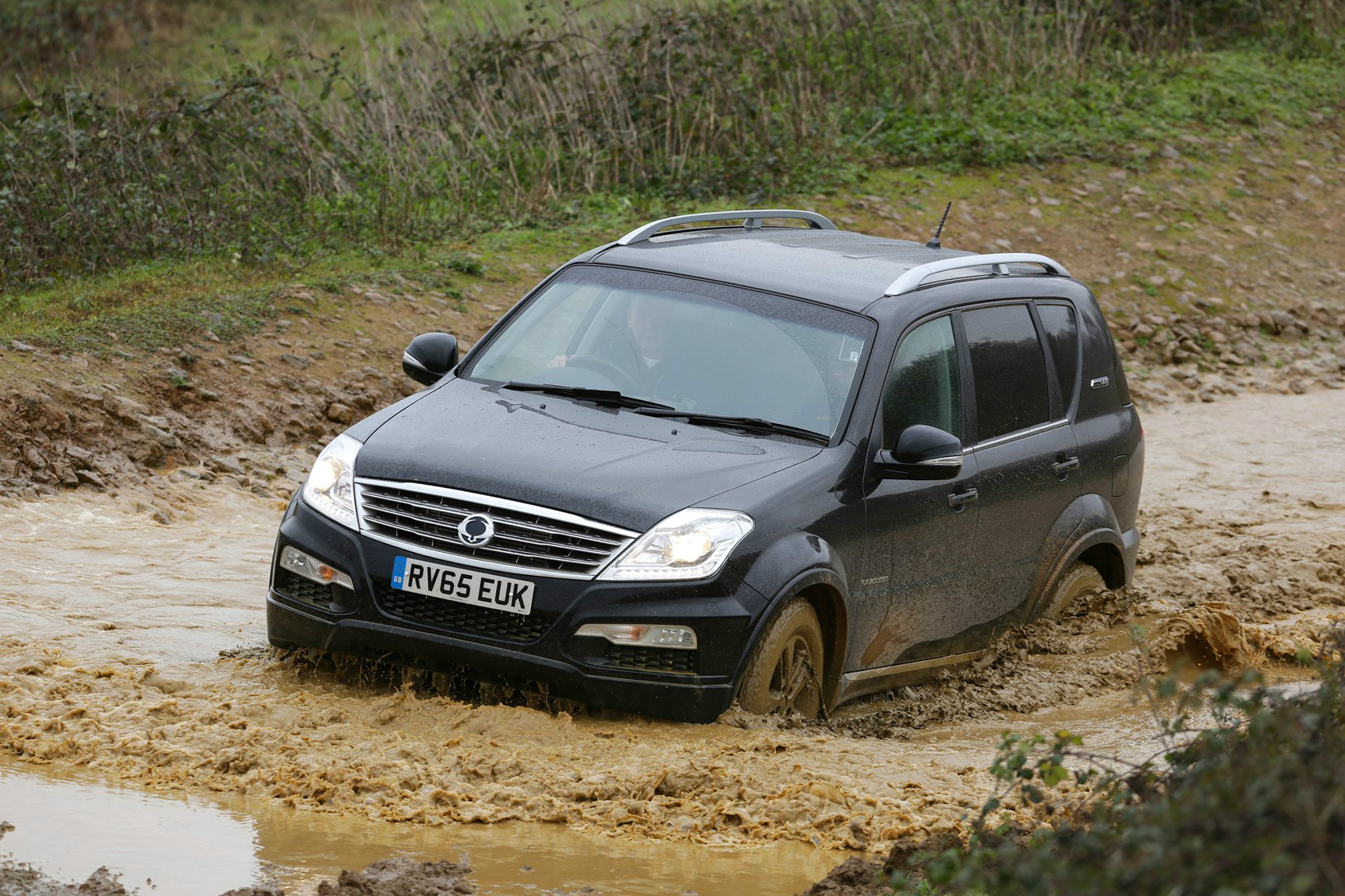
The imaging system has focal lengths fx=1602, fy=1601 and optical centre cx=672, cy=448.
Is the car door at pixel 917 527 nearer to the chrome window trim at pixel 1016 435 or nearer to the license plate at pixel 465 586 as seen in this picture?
the chrome window trim at pixel 1016 435

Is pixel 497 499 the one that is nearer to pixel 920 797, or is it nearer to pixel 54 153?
pixel 920 797

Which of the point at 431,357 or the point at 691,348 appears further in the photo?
the point at 431,357

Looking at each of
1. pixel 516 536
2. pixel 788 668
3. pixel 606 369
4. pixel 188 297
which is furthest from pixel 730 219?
pixel 188 297

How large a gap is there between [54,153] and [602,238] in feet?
14.5

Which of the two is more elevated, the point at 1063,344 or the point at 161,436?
the point at 1063,344

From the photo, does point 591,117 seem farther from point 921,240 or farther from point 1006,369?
point 1006,369

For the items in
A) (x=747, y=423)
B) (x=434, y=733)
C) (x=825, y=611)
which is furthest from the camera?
(x=747, y=423)

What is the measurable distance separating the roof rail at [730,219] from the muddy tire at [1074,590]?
6.66ft

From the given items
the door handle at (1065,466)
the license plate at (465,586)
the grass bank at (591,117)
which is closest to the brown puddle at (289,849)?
the license plate at (465,586)

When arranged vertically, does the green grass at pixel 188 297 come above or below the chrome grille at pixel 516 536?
below

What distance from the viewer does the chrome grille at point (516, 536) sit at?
519 centimetres

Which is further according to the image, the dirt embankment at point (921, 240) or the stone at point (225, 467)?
the stone at point (225, 467)

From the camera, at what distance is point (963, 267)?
679cm

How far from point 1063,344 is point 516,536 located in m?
3.19
